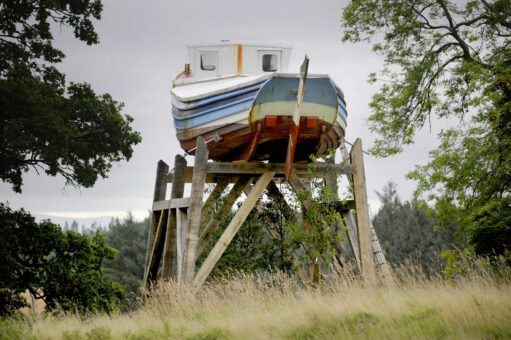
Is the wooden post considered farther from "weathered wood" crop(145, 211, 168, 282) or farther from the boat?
"weathered wood" crop(145, 211, 168, 282)

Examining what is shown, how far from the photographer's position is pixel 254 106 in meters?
14.1

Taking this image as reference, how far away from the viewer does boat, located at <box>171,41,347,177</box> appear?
1419 centimetres

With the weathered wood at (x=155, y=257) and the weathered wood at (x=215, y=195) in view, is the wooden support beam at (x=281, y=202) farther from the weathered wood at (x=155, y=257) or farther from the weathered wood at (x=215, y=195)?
the weathered wood at (x=155, y=257)

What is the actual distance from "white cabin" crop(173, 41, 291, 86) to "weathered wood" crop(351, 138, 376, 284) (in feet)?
8.44

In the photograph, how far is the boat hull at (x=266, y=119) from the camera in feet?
46.5

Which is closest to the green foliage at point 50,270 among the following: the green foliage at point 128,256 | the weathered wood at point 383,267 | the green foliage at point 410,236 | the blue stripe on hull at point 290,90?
the weathered wood at point 383,267

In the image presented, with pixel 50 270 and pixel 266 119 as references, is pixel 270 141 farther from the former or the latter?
pixel 50 270

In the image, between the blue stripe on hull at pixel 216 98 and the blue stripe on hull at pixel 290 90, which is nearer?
the blue stripe on hull at pixel 290 90

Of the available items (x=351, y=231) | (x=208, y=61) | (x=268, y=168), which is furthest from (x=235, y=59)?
(x=351, y=231)

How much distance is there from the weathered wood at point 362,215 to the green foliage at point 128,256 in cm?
3399

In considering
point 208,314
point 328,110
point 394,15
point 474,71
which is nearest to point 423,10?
point 394,15

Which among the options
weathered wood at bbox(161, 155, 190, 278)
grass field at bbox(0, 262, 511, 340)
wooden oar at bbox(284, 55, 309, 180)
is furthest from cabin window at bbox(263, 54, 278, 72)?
grass field at bbox(0, 262, 511, 340)

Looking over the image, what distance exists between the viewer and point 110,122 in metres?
19.3

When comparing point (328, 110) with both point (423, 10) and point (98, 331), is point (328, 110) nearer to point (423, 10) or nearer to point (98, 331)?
point (98, 331)
